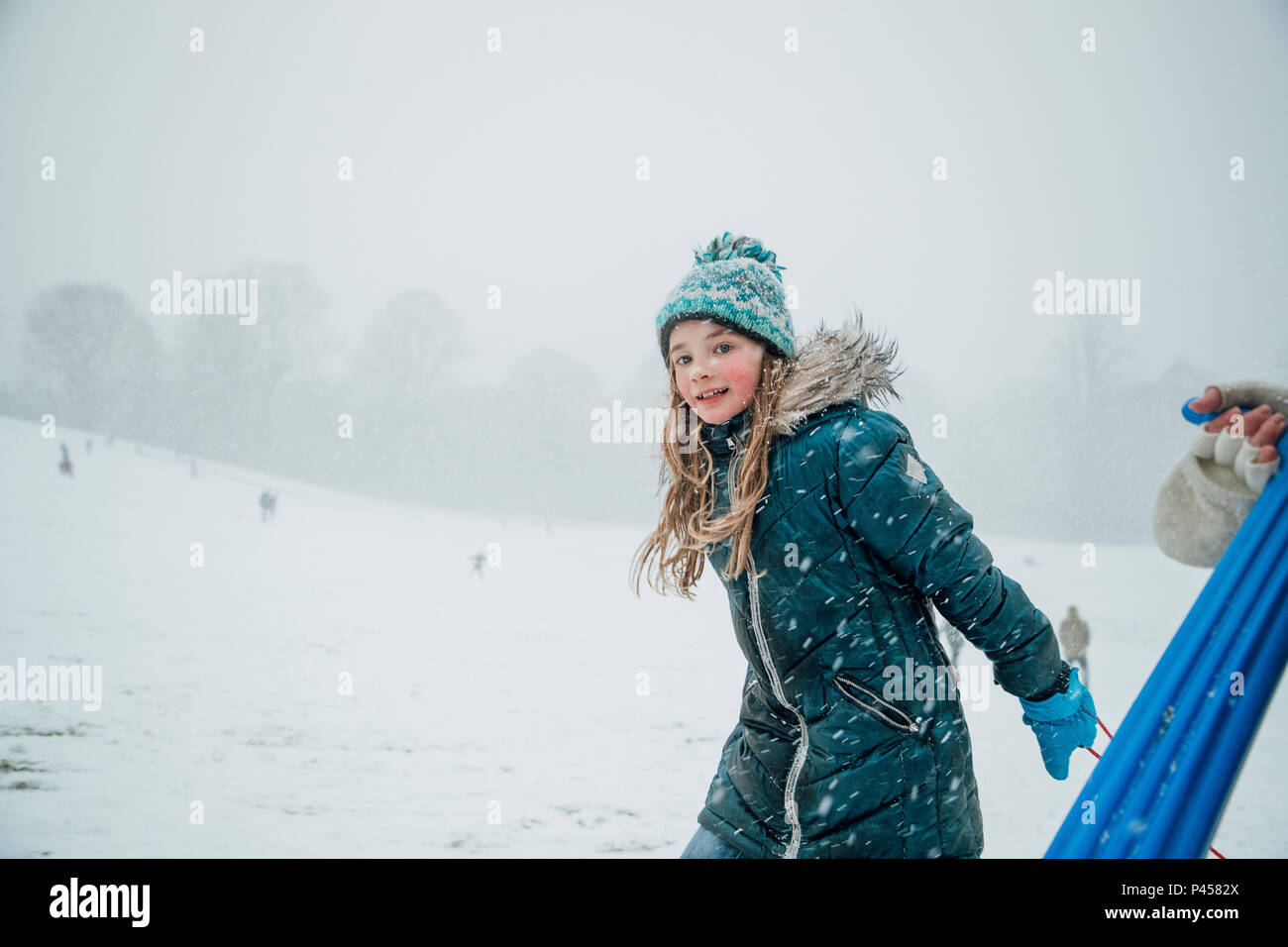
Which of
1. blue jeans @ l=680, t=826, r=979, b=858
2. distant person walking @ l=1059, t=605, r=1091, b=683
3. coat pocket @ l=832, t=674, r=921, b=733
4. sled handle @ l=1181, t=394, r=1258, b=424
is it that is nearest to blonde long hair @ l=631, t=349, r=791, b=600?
coat pocket @ l=832, t=674, r=921, b=733

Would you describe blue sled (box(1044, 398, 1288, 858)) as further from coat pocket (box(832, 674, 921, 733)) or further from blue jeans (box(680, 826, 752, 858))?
blue jeans (box(680, 826, 752, 858))

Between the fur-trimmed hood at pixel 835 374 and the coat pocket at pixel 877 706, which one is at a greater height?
the fur-trimmed hood at pixel 835 374

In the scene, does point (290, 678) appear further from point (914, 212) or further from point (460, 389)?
point (914, 212)

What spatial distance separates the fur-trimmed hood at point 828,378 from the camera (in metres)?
1.18

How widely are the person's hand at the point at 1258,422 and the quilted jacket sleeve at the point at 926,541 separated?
88cm

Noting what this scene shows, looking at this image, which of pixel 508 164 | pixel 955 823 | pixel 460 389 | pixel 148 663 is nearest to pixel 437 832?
pixel 955 823

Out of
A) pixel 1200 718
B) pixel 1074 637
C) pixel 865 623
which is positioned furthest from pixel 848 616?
pixel 1074 637

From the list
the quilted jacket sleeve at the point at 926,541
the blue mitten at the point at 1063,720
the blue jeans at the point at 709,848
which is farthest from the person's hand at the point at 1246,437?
the blue jeans at the point at 709,848

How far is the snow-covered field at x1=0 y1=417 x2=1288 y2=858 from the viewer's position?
412 cm

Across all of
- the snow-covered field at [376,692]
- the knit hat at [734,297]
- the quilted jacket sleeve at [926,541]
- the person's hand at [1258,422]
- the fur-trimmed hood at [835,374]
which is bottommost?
the snow-covered field at [376,692]

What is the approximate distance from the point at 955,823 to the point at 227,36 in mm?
196112

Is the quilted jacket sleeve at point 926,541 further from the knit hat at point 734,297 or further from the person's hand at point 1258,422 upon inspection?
the person's hand at point 1258,422

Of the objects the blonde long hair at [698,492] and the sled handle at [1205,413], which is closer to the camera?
the blonde long hair at [698,492]

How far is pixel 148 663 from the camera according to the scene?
26.7ft
